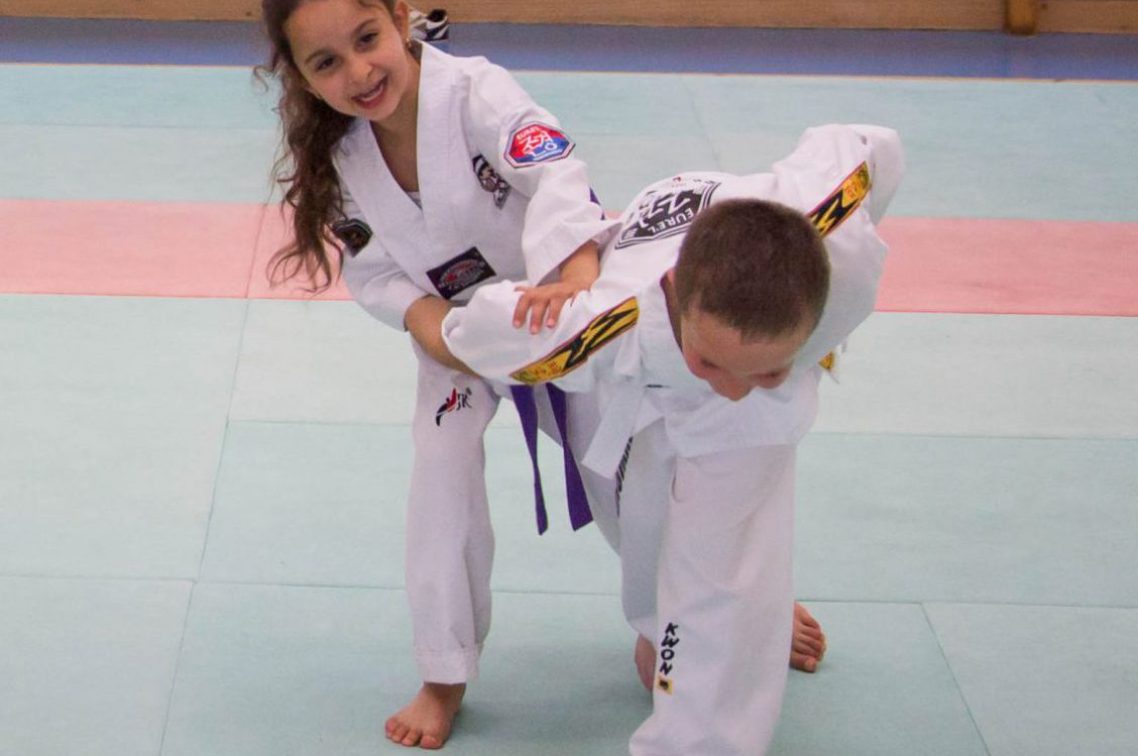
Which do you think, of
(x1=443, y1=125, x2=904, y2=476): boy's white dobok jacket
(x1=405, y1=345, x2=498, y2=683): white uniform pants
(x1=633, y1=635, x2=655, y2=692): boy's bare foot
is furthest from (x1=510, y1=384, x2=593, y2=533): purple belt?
(x1=633, y1=635, x2=655, y2=692): boy's bare foot

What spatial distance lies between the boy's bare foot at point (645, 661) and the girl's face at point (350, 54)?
3.48 ft

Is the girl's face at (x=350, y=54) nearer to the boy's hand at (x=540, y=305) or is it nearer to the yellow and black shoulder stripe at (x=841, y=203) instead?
the boy's hand at (x=540, y=305)

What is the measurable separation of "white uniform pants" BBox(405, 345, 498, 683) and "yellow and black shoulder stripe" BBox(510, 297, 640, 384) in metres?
0.43

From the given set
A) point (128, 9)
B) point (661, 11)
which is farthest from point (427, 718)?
point (128, 9)

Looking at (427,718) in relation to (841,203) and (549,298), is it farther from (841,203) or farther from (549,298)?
(841,203)

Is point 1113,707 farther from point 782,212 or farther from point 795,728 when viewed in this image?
point 782,212

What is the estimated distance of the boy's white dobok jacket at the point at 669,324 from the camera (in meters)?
2.13

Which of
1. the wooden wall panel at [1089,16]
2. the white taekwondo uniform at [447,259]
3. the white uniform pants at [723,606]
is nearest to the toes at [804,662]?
the white uniform pants at [723,606]

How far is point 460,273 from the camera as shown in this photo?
258cm

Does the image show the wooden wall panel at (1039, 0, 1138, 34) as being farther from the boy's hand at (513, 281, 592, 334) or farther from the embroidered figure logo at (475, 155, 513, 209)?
the boy's hand at (513, 281, 592, 334)

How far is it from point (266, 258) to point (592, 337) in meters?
2.75

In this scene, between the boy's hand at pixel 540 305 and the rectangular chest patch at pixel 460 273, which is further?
the rectangular chest patch at pixel 460 273

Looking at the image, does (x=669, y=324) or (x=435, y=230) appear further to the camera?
(x=435, y=230)

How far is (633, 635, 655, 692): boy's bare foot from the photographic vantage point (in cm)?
272
